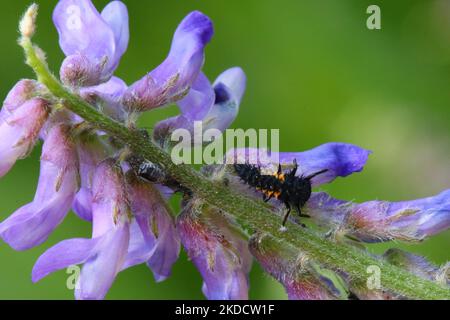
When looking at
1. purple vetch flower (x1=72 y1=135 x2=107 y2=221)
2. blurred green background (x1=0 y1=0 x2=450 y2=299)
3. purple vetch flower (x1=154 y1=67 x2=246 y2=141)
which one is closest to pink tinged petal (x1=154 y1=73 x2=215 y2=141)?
purple vetch flower (x1=154 y1=67 x2=246 y2=141)

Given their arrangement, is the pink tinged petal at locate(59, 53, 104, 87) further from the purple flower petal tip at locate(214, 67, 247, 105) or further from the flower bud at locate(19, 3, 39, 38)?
the purple flower petal tip at locate(214, 67, 247, 105)

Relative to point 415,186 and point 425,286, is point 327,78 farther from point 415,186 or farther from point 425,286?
point 425,286

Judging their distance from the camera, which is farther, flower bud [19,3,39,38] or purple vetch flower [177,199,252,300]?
purple vetch flower [177,199,252,300]

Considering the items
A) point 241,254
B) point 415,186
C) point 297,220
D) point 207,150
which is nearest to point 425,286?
point 297,220

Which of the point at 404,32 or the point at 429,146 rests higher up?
the point at 404,32

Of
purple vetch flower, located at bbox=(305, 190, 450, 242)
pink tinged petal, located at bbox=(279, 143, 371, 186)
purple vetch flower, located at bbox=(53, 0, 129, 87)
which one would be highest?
purple vetch flower, located at bbox=(53, 0, 129, 87)
